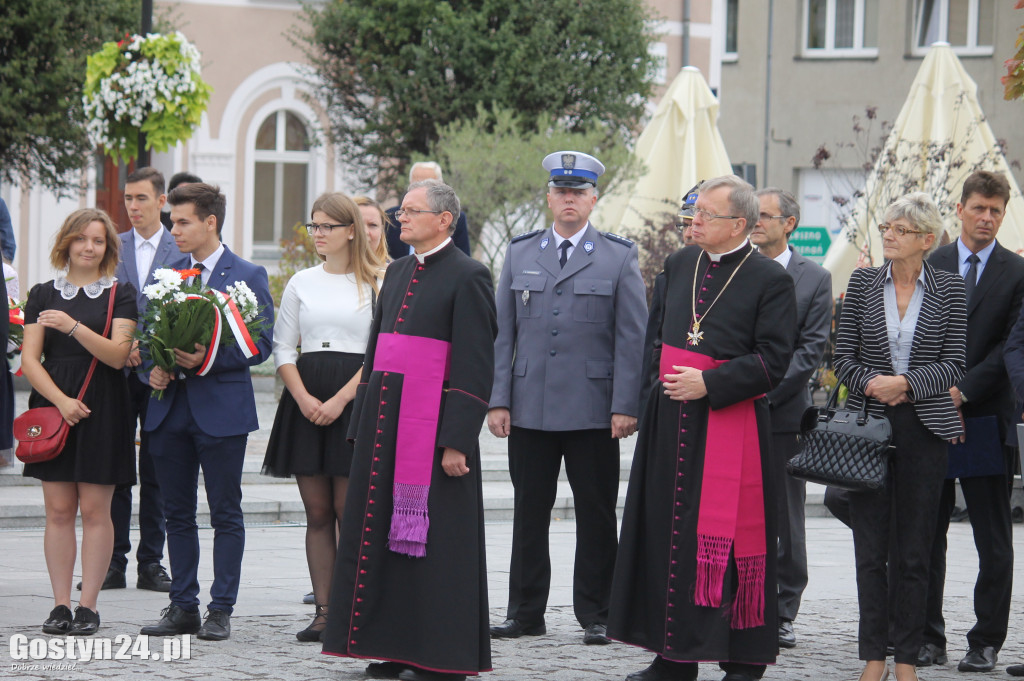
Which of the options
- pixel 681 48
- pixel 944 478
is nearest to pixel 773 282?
pixel 944 478

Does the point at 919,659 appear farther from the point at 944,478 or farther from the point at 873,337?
the point at 873,337

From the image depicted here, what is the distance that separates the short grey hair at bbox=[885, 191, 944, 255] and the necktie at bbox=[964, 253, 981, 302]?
28.8 inches

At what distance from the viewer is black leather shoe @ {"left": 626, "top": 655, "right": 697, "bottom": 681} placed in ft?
20.1

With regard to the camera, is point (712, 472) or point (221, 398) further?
point (221, 398)

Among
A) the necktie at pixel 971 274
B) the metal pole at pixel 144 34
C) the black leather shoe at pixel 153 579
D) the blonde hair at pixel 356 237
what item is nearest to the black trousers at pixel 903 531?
the necktie at pixel 971 274

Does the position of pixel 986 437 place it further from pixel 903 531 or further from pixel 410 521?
pixel 410 521

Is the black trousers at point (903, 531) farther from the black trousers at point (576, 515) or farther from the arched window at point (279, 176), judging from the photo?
the arched window at point (279, 176)

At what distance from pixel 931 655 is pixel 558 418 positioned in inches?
77.8

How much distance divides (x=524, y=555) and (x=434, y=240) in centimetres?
175

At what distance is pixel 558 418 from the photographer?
7.23 metres

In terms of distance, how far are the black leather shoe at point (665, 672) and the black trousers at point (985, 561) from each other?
4.11 ft

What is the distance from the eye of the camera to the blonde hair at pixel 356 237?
707 centimetres

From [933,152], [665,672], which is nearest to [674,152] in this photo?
[933,152]

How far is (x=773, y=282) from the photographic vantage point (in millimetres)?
6199
